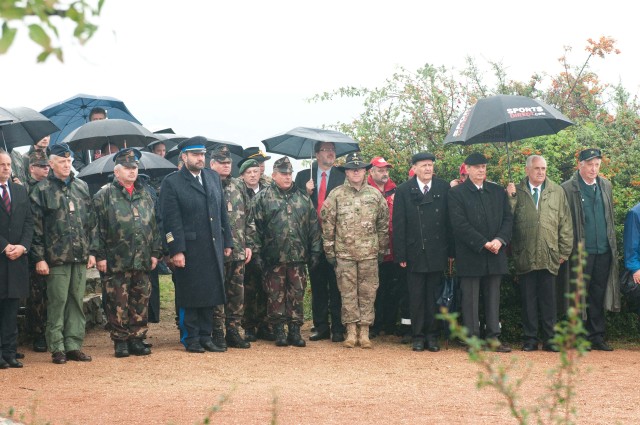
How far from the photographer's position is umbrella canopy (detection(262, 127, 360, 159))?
1171cm

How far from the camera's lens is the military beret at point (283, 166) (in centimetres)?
1108

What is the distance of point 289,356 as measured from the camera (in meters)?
10.1

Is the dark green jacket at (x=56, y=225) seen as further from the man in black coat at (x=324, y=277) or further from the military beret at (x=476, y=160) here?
the military beret at (x=476, y=160)

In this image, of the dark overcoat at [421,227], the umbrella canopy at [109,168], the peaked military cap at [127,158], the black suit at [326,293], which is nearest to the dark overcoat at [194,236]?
the peaked military cap at [127,158]

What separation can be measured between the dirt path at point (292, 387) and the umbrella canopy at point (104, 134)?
257 centimetres

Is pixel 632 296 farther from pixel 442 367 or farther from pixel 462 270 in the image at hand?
pixel 442 367

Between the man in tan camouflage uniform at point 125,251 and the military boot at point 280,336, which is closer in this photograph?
the man in tan camouflage uniform at point 125,251

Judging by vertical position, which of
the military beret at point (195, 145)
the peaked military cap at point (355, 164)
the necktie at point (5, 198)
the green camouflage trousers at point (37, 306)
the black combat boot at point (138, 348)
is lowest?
the black combat boot at point (138, 348)

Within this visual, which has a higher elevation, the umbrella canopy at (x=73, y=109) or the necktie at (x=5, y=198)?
the umbrella canopy at (x=73, y=109)

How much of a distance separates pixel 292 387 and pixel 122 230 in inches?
104

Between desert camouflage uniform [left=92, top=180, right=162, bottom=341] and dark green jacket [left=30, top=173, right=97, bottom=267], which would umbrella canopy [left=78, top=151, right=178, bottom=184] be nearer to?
desert camouflage uniform [left=92, top=180, right=162, bottom=341]

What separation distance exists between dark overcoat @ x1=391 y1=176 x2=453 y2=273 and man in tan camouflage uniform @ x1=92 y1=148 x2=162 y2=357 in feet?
8.79

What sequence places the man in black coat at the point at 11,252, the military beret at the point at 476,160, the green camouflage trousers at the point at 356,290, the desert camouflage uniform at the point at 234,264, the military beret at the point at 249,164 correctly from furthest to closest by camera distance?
the military beret at the point at 249,164, the green camouflage trousers at the point at 356,290, the desert camouflage uniform at the point at 234,264, the military beret at the point at 476,160, the man in black coat at the point at 11,252

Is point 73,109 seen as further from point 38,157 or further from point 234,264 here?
→ point 234,264
